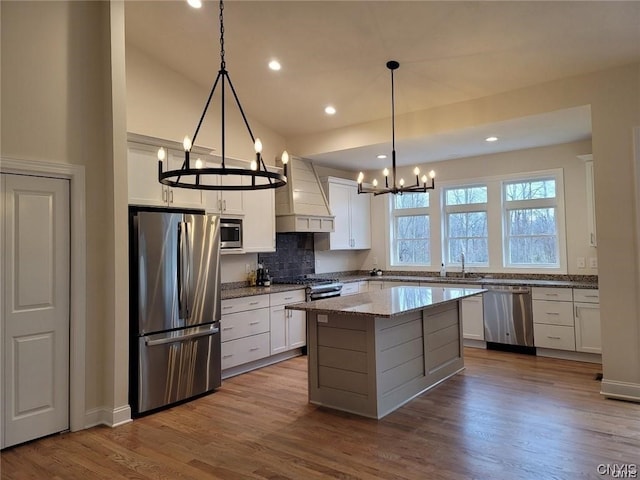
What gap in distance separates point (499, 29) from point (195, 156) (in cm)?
311

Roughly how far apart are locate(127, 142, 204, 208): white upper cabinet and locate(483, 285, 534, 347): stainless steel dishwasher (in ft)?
13.2

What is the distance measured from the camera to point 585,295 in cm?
500

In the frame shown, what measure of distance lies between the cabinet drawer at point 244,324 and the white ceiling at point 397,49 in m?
2.62

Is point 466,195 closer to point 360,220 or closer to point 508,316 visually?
point 360,220

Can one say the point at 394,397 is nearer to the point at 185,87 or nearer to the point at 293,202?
the point at 293,202

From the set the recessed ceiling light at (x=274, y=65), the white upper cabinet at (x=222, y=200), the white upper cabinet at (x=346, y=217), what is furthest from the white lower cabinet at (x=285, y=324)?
the recessed ceiling light at (x=274, y=65)

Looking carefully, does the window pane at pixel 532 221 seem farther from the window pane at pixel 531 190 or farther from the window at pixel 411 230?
the window at pixel 411 230

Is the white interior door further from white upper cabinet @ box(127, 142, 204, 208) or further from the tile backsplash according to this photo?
the tile backsplash

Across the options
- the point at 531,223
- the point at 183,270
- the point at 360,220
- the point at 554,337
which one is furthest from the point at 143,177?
the point at 531,223

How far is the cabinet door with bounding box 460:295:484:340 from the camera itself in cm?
575

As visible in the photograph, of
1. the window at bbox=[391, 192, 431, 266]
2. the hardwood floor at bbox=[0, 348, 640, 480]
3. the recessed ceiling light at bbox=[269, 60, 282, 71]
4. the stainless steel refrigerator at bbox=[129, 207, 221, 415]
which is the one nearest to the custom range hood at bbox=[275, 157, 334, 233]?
the window at bbox=[391, 192, 431, 266]

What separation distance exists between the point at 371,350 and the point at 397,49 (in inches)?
109

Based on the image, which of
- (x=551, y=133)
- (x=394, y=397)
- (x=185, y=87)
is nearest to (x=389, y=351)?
(x=394, y=397)

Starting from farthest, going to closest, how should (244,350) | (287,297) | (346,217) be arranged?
1. (346,217)
2. (287,297)
3. (244,350)
